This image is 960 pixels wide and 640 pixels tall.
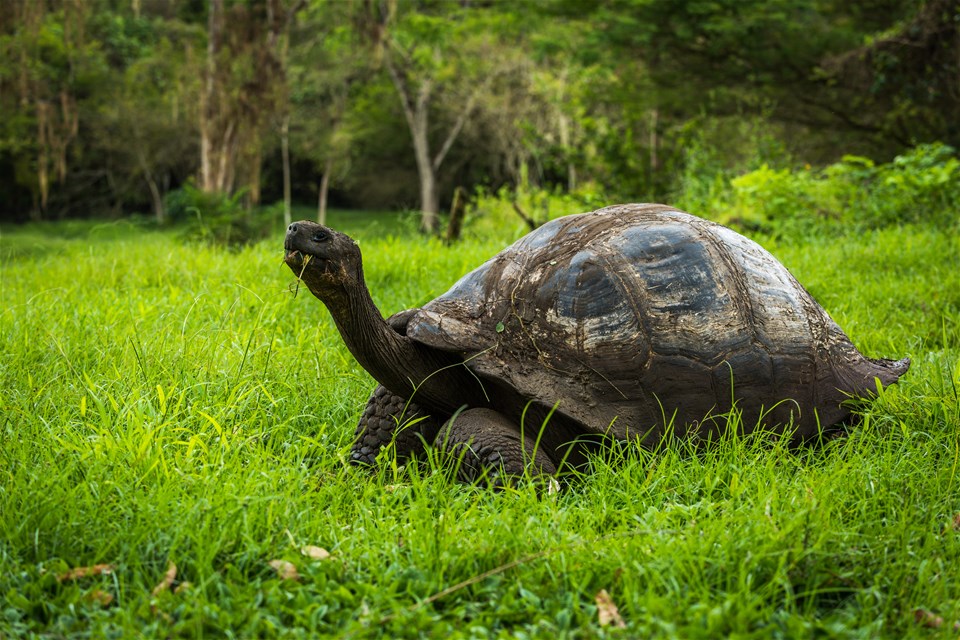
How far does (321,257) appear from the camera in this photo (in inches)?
110

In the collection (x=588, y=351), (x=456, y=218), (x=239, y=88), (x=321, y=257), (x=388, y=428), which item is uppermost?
(x=239, y=88)

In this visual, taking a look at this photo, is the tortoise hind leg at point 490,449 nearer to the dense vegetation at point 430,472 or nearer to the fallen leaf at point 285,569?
the dense vegetation at point 430,472

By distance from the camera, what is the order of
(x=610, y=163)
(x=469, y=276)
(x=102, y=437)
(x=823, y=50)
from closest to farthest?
1. (x=102, y=437)
2. (x=469, y=276)
3. (x=610, y=163)
4. (x=823, y=50)

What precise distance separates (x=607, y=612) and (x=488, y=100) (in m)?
26.4

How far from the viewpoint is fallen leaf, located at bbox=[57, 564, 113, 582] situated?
2.09 m

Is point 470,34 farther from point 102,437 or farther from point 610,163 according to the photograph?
point 102,437

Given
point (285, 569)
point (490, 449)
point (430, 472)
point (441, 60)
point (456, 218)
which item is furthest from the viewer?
point (441, 60)

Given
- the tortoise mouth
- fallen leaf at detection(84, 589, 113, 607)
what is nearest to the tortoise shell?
the tortoise mouth

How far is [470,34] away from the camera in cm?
2528

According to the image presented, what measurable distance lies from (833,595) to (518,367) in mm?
1298

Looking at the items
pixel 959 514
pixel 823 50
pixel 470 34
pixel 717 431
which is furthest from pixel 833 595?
pixel 470 34

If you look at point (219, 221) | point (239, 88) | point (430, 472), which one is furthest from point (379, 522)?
point (239, 88)

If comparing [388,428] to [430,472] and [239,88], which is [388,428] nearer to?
[430,472]

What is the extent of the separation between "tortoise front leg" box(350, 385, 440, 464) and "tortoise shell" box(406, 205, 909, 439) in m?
0.34
